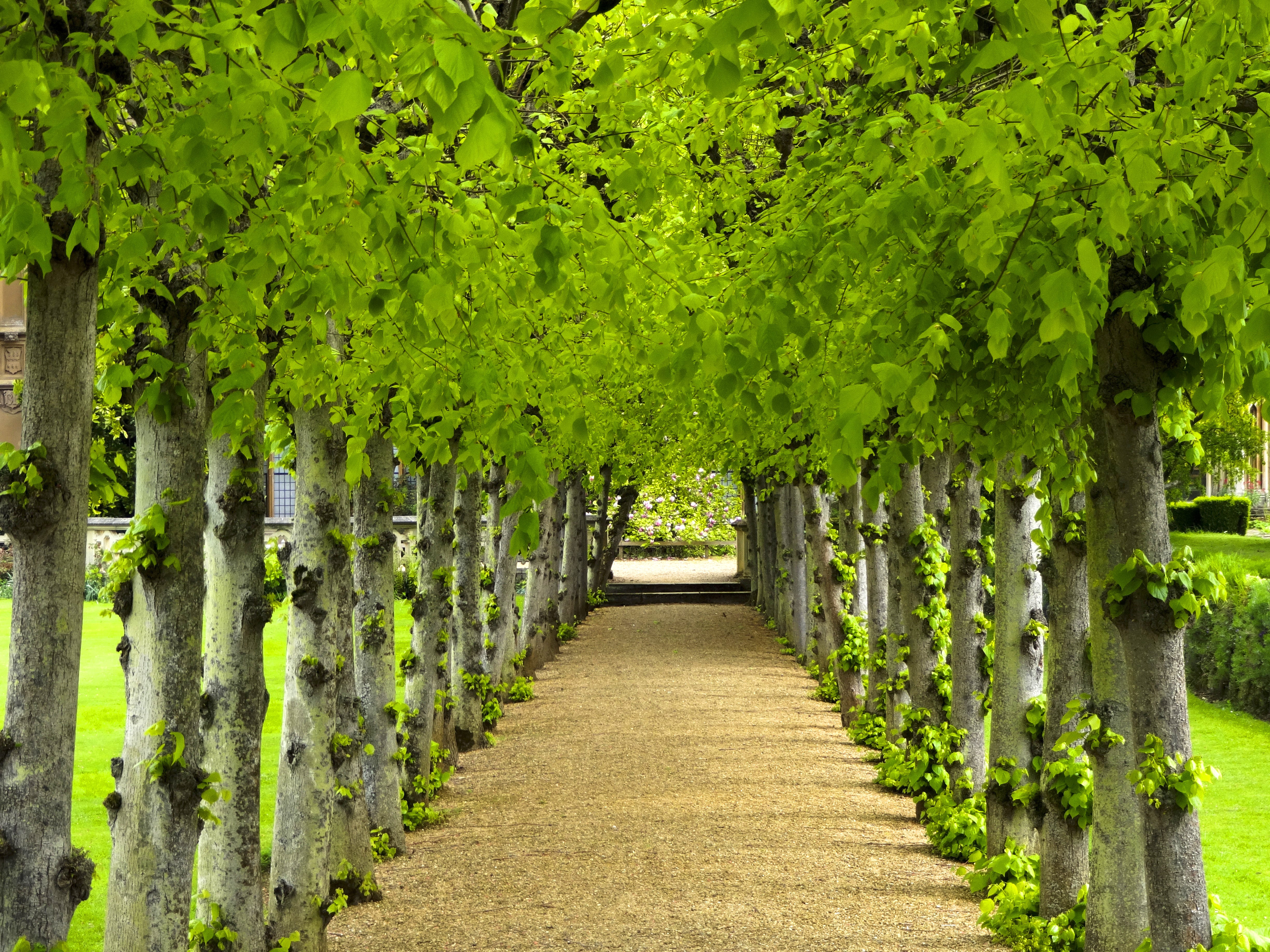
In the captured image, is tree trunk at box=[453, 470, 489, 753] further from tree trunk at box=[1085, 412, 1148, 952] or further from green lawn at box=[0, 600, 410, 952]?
tree trunk at box=[1085, 412, 1148, 952]

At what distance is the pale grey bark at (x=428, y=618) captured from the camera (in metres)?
10.3

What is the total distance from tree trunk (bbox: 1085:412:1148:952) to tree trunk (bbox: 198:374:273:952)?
387cm

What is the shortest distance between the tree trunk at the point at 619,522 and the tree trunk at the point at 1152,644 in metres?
27.9

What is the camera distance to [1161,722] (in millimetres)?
4535

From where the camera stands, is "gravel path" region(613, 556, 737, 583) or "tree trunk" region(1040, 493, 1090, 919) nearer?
"tree trunk" region(1040, 493, 1090, 919)

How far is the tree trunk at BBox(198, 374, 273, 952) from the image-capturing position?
5.25 meters

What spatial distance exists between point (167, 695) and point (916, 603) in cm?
723

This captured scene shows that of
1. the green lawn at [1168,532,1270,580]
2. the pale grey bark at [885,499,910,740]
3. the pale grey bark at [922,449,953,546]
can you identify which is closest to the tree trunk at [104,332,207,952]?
the pale grey bark at [885,499,910,740]

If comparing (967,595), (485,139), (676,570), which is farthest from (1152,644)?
(676,570)

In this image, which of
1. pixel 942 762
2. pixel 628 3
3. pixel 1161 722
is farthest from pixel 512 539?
pixel 628 3

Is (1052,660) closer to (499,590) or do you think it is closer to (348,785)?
(348,785)

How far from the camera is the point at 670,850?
348 inches

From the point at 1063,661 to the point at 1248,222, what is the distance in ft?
A: 13.6

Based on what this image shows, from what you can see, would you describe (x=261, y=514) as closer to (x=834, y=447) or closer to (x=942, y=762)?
(x=834, y=447)
